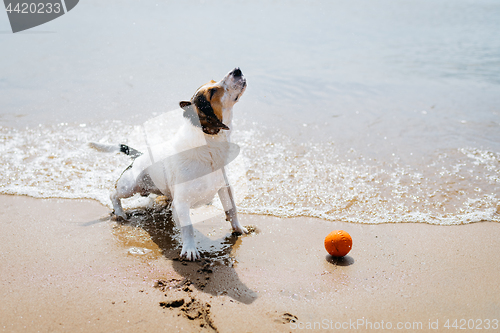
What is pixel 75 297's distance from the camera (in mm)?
2783

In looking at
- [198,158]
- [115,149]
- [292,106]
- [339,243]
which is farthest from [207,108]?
[292,106]

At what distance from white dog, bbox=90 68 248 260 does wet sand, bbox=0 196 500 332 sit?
0.39 m

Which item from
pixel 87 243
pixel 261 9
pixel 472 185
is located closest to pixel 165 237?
pixel 87 243

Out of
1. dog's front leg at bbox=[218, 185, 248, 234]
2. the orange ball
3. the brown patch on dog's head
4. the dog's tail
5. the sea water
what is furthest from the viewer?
the sea water

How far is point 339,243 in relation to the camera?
3.29 meters

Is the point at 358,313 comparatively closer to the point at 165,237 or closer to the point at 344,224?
the point at 344,224

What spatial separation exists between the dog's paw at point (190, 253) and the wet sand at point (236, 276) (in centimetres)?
6

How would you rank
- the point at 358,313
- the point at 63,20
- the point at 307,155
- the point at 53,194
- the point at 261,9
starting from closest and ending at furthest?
1. the point at 358,313
2. the point at 53,194
3. the point at 307,155
4. the point at 63,20
5. the point at 261,9

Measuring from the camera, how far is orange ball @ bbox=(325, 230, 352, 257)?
10.8ft

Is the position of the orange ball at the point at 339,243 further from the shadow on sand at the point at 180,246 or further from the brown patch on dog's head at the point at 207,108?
the brown patch on dog's head at the point at 207,108

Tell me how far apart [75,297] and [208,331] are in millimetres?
1037

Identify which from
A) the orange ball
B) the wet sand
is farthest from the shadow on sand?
the orange ball

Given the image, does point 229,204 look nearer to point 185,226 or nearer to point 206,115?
point 185,226

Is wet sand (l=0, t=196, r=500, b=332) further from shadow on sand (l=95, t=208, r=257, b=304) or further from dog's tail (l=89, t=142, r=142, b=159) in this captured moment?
dog's tail (l=89, t=142, r=142, b=159)
